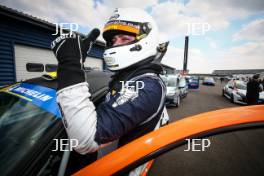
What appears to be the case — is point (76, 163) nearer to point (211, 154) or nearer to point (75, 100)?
point (75, 100)

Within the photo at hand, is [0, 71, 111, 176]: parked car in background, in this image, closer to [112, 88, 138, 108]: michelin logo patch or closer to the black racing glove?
the black racing glove

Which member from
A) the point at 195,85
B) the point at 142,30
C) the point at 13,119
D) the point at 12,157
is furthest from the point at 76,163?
the point at 195,85

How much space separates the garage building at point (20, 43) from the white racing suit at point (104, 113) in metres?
5.95

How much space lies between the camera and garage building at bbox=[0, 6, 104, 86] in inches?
247

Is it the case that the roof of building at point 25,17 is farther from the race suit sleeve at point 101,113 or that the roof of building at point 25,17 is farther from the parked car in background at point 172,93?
the race suit sleeve at point 101,113

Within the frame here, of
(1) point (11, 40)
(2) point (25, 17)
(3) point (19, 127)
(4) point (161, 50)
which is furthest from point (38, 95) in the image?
(2) point (25, 17)

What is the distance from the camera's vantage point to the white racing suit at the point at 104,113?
0.84 metres

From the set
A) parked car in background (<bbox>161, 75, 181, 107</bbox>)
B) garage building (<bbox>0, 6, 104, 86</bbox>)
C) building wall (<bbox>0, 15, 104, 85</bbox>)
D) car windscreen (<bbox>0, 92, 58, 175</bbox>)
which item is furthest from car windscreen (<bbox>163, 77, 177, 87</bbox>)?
car windscreen (<bbox>0, 92, 58, 175</bbox>)

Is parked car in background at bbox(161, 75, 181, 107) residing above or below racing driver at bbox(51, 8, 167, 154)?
below

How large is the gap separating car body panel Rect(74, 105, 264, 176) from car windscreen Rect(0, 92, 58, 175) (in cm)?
53

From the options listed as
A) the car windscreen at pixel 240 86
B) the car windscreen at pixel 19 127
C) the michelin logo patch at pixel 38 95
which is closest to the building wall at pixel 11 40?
the michelin logo patch at pixel 38 95

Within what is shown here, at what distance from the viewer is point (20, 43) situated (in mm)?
6840

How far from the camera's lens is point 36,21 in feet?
23.7

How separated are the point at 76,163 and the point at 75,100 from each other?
77 cm
